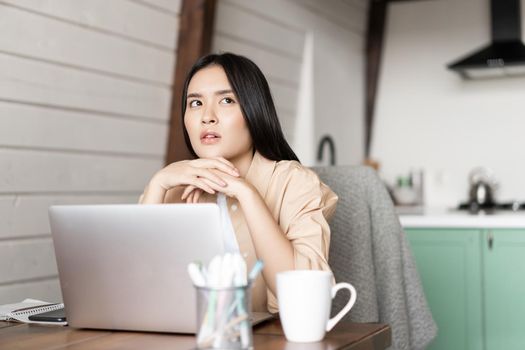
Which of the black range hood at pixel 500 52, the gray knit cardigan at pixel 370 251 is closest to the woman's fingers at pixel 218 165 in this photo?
the gray knit cardigan at pixel 370 251

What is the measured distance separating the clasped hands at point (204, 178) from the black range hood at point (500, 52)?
248cm

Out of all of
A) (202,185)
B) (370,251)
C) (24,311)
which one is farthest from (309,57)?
(24,311)

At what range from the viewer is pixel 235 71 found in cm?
172

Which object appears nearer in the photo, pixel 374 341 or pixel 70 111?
pixel 374 341

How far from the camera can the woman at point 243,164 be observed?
156cm

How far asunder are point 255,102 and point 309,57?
217 cm

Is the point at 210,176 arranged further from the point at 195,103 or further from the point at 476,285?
the point at 476,285

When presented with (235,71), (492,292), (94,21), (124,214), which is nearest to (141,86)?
(94,21)

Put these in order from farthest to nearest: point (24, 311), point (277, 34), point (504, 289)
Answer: point (277, 34), point (504, 289), point (24, 311)

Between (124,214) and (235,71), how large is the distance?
594 millimetres

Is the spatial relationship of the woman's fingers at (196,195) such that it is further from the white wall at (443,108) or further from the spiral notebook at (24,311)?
the white wall at (443,108)

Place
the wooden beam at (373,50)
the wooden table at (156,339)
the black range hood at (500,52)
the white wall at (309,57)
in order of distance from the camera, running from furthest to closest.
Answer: the wooden beam at (373,50) → the black range hood at (500,52) → the white wall at (309,57) → the wooden table at (156,339)

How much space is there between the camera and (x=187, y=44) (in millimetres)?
2770

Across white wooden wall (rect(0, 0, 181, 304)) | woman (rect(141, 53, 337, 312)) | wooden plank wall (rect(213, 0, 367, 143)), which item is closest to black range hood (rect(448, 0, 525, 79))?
wooden plank wall (rect(213, 0, 367, 143))
